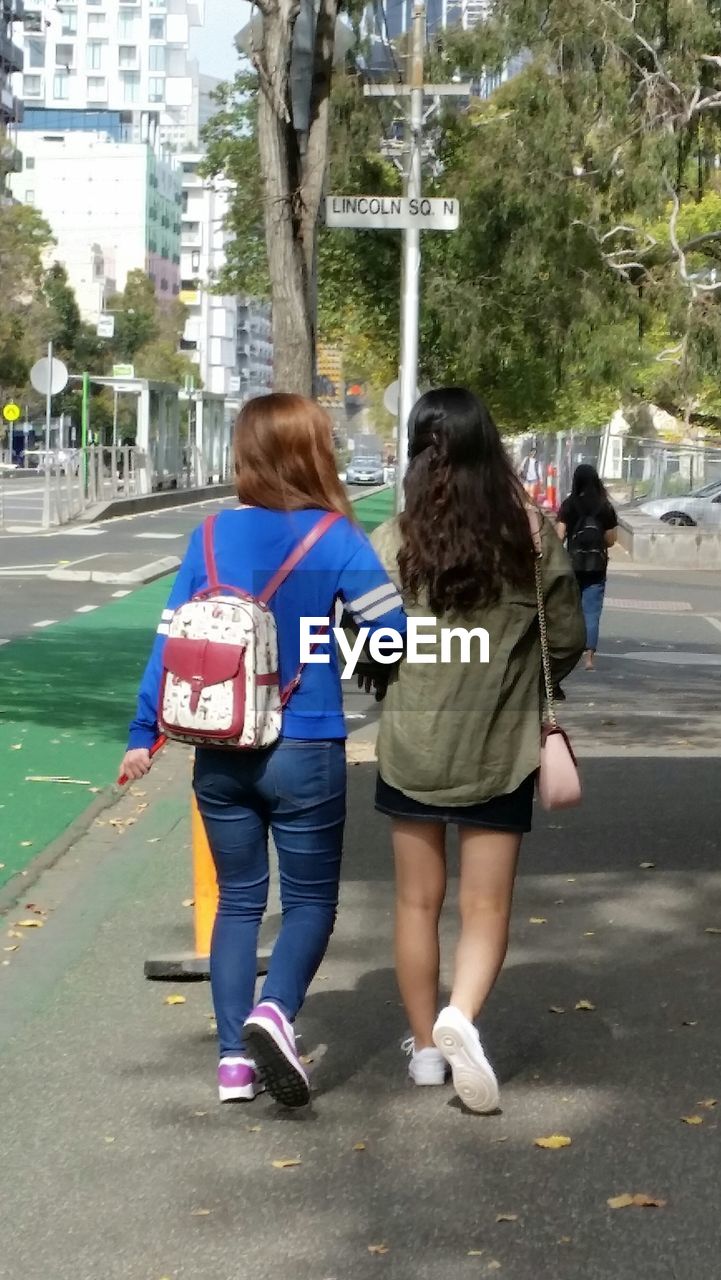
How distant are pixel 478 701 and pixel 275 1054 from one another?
95cm

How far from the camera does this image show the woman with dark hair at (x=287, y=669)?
5.06 m

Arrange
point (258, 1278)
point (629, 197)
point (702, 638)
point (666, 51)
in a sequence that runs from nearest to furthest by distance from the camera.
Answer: point (258, 1278), point (702, 638), point (666, 51), point (629, 197)

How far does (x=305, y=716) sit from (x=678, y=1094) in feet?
4.52

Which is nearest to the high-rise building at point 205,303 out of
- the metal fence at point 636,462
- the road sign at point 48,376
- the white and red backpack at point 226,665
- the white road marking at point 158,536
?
the metal fence at point 636,462

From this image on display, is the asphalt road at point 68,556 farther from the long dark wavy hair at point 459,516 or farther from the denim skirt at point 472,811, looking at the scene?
the long dark wavy hair at point 459,516

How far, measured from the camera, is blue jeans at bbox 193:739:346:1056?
5.11m

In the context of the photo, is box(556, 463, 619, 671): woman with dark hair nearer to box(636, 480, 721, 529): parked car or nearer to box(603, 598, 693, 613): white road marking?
box(603, 598, 693, 613): white road marking

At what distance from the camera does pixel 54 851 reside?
9062 mm

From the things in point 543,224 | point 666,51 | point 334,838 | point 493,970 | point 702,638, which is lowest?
point 702,638

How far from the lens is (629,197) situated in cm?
3700

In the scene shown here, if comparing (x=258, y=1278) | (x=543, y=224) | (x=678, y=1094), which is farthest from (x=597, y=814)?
(x=543, y=224)

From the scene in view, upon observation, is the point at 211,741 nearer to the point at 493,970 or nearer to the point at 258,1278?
the point at 493,970

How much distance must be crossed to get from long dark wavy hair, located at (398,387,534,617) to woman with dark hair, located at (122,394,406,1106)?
0.13 meters

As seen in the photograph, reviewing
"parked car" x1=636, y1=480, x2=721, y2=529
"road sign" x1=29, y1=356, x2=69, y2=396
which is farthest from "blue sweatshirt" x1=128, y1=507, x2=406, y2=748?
"road sign" x1=29, y1=356, x2=69, y2=396
